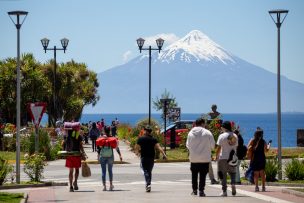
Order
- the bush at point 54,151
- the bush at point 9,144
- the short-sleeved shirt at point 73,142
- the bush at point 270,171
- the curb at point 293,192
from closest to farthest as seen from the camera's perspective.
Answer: the curb at point 293,192
the short-sleeved shirt at point 73,142
the bush at point 270,171
the bush at point 54,151
the bush at point 9,144

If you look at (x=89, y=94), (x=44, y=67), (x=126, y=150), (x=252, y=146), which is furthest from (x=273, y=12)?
(x=89, y=94)

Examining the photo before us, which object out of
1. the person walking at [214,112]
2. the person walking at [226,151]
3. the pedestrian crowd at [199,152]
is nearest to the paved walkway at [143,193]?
the pedestrian crowd at [199,152]

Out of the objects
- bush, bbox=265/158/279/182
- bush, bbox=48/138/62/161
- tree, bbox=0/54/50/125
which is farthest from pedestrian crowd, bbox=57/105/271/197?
tree, bbox=0/54/50/125

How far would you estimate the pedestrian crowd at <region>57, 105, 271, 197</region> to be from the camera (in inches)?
894

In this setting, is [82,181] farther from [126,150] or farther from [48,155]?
[126,150]

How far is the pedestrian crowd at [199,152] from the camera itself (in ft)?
74.5

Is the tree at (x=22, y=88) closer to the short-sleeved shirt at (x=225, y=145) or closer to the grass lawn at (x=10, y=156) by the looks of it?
the grass lawn at (x=10, y=156)

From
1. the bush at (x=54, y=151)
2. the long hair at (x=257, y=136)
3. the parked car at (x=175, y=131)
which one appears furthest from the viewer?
the parked car at (x=175, y=131)

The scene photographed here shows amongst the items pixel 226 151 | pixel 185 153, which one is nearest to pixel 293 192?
pixel 226 151

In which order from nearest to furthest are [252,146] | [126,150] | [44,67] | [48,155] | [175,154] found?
[252,146] → [48,155] → [175,154] → [126,150] → [44,67]

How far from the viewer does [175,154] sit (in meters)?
49.3

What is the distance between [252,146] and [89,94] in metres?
76.9

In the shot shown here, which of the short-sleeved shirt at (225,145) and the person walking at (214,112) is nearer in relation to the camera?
the short-sleeved shirt at (225,145)

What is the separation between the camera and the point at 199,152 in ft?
74.3
